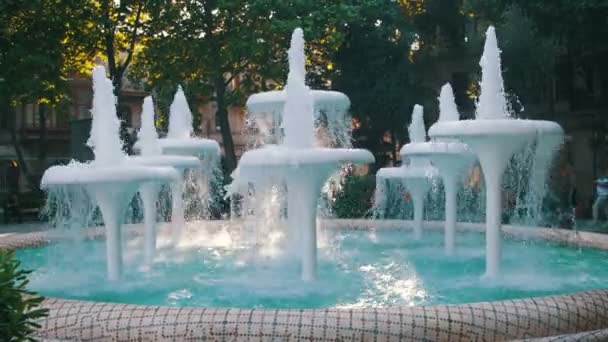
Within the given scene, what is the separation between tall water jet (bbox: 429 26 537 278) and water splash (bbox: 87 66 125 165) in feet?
12.1

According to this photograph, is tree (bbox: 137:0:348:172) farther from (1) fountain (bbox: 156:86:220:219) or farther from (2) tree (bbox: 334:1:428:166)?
(1) fountain (bbox: 156:86:220:219)

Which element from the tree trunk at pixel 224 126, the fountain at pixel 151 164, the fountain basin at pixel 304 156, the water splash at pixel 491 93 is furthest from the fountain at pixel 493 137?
the tree trunk at pixel 224 126

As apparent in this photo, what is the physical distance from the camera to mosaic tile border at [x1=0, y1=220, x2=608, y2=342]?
4.74 m

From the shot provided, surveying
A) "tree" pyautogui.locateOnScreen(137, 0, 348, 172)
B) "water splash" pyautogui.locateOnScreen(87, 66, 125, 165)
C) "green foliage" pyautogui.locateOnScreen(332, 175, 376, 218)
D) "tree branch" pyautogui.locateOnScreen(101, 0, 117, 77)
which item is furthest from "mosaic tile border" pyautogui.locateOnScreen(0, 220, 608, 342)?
"tree branch" pyautogui.locateOnScreen(101, 0, 117, 77)

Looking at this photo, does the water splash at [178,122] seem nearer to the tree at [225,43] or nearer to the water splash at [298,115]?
the water splash at [298,115]

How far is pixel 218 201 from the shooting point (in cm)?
2242

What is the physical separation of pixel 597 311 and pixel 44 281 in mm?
6212

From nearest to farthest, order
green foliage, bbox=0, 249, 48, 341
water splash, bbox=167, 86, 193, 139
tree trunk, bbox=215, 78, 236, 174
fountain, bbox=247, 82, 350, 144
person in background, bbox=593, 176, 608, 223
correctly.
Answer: green foliage, bbox=0, 249, 48, 341 → fountain, bbox=247, 82, 350, 144 → water splash, bbox=167, 86, 193, 139 → person in background, bbox=593, 176, 608, 223 → tree trunk, bbox=215, 78, 236, 174

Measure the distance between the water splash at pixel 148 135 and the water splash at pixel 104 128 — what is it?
148 inches

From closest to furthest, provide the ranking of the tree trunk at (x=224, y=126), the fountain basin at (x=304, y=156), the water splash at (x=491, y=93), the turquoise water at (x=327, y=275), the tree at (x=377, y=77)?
the turquoise water at (x=327, y=275), the fountain basin at (x=304, y=156), the water splash at (x=491, y=93), the tree trunk at (x=224, y=126), the tree at (x=377, y=77)

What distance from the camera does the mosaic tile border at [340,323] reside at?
474cm

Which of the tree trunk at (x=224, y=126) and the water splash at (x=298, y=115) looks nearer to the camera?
the water splash at (x=298, y=115)

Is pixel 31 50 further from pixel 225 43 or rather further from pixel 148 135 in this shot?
pixel 148 135

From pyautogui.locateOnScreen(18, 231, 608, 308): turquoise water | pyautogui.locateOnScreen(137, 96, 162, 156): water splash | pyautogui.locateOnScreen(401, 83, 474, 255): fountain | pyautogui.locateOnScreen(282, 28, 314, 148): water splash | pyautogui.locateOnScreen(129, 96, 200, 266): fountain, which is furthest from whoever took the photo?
pyautogui.locateOnScreen(137, 96, 162, 156): water splash
